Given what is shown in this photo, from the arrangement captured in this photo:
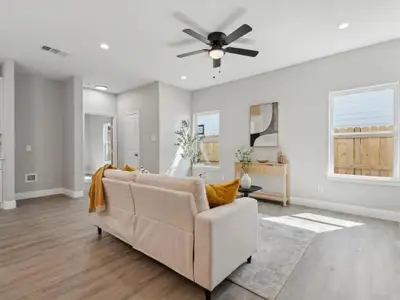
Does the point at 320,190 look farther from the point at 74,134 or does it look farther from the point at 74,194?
the point at 74,134

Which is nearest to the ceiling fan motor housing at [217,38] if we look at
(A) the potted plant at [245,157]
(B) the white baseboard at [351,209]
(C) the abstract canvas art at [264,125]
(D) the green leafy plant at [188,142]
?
(C) the abstract canvas art at [264,125]

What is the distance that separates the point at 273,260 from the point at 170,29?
3127mm

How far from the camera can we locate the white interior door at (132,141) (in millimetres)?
5973

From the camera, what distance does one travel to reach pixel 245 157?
500 cm

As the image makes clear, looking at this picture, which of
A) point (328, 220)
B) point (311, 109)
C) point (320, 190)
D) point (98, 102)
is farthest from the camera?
point (98, 102)

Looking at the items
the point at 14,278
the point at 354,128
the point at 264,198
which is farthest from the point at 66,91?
the point at 354,128

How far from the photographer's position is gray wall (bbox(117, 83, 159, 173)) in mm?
5484

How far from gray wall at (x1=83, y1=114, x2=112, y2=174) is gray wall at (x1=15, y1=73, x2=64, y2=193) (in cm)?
355

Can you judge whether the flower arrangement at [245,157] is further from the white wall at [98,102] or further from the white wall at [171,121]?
the white wall at [98,102]

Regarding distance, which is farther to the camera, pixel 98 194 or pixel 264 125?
pixel 264 125

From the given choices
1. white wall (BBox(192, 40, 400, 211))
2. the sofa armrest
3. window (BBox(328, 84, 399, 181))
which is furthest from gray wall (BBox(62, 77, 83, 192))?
window (BBox(328, 84, 399, 181))

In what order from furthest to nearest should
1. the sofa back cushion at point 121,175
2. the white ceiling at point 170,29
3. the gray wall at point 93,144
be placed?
the gray wall at point 93,144 → the white ceiling at point 170,29 → the sofa back cushion at point 121,175

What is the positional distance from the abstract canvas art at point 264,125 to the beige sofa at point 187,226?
2959 millimetres

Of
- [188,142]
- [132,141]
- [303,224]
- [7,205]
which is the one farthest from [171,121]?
[303,224]
